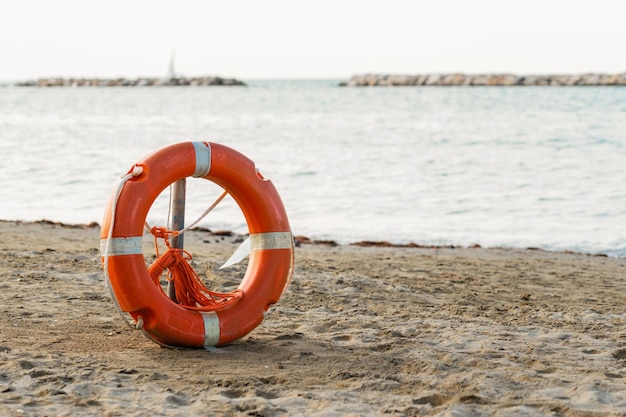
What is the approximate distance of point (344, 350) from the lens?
3684 millimetres

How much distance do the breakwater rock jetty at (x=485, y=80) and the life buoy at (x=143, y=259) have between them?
6512cm

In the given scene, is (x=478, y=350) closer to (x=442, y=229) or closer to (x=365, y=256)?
(x=365, y=256)

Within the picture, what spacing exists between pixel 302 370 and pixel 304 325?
762 millimetres

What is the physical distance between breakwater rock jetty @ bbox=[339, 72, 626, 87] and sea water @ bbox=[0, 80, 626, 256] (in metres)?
42.4

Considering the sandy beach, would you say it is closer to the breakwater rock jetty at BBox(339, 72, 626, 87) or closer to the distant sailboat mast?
the distant sailboat mast

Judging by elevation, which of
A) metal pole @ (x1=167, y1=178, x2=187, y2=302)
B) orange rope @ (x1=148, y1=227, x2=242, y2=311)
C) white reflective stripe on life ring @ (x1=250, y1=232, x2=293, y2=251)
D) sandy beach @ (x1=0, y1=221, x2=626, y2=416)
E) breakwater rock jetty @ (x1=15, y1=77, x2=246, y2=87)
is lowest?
sandy beach @ (x1=0, y1=221, x2=626, y2=416)

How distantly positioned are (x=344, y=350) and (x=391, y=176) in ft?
29.7

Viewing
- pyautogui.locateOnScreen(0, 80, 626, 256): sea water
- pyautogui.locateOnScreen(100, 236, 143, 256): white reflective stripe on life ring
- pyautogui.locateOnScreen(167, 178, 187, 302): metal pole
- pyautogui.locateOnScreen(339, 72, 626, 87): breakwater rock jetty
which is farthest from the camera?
pyautogui.locateOnScreen(339, 72, 626, 87): breakwater rock jetty

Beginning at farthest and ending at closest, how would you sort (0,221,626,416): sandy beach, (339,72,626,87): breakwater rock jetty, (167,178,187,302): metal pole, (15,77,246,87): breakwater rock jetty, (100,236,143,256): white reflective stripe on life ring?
(15,77,246,87): breakwater rock jetty < (339,72,626,87): breakwater rock jetty < (167,178,187,302): metal pole < (100,236,143,256): white reflective stripe on life ring < (0,221,626,416): sandy beach

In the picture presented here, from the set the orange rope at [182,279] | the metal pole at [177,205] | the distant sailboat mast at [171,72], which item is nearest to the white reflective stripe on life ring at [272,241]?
the orange rope at [182,279]

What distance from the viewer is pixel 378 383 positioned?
3.20m

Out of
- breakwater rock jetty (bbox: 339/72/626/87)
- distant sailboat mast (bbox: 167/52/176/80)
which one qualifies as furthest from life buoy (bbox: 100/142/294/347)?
breakwater rock jetty (bbox: 339/72/626/87)

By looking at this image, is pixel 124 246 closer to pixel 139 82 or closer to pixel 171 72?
pixel 171 72

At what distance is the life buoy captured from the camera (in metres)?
3.45
